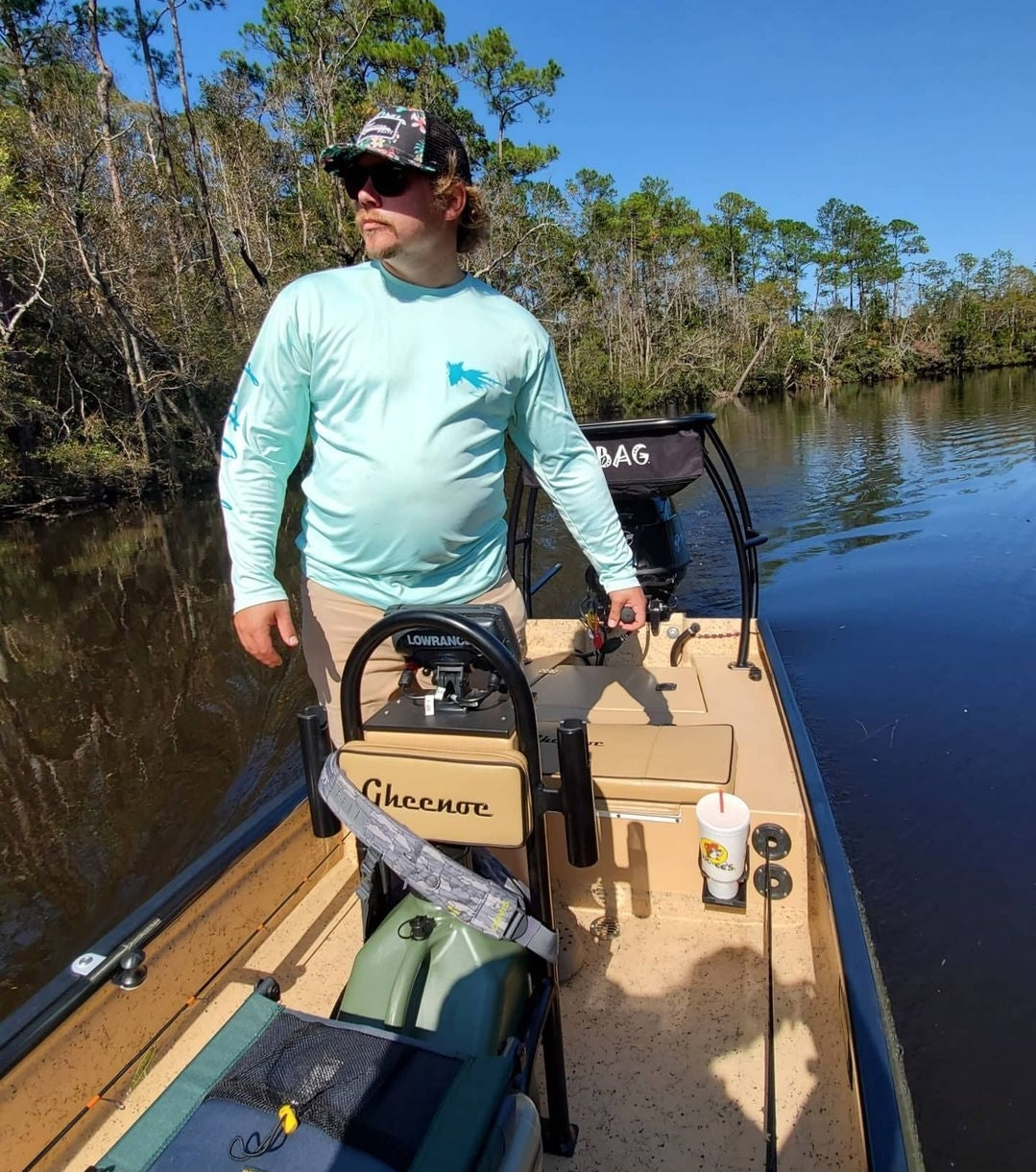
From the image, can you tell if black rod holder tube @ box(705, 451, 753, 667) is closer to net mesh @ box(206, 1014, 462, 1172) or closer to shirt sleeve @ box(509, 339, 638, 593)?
shirt sleeve @ box(509, 339, 638, 593)

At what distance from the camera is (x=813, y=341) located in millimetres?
55656

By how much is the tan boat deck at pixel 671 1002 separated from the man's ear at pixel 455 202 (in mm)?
1679

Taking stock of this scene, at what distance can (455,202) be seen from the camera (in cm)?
166

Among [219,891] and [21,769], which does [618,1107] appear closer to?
[219,891]

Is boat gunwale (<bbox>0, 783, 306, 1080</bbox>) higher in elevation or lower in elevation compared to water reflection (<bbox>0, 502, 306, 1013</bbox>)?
higher

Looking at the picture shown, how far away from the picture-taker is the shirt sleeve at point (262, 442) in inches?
62.0

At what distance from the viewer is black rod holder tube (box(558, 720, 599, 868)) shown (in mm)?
1341

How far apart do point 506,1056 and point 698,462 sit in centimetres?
295

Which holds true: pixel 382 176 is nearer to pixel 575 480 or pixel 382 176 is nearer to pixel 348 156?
pixel 348 156

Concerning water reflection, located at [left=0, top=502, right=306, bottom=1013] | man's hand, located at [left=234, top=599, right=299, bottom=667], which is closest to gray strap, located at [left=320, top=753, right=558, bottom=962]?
man's hand, located at [left=234, top=599, right=299, bottom=667]

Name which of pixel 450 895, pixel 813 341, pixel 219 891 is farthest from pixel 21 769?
pixel 813 341

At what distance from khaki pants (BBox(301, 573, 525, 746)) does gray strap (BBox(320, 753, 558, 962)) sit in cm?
41

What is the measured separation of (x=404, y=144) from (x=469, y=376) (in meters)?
0.47

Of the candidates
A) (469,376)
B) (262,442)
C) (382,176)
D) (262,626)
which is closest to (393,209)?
(382,176)
